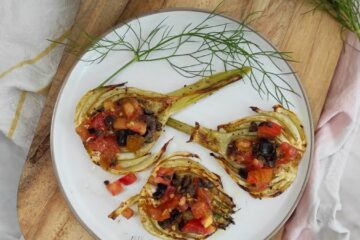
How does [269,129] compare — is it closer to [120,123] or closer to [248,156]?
[248,156]

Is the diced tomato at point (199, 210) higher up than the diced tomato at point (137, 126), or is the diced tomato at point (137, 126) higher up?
the diced tomato at point (137, 126)

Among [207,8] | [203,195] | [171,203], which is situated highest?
[207,8]

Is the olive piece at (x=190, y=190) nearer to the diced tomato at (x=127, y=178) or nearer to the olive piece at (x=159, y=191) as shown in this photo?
the olive piece at (x=159, y=191)

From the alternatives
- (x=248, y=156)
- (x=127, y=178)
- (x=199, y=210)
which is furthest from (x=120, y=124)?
(x=248, y=156)

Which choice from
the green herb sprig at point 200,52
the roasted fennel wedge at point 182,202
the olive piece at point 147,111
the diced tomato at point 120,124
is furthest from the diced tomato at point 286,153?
the diced tomato at point 120,124

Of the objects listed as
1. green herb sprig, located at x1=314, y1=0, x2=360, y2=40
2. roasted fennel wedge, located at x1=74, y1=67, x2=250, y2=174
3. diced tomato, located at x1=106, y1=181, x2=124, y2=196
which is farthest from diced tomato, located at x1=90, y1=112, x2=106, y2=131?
green herb sprig, located at x1=314, y1=0, x2=360, y2=40

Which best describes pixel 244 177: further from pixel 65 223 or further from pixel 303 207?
pixel 65 223
